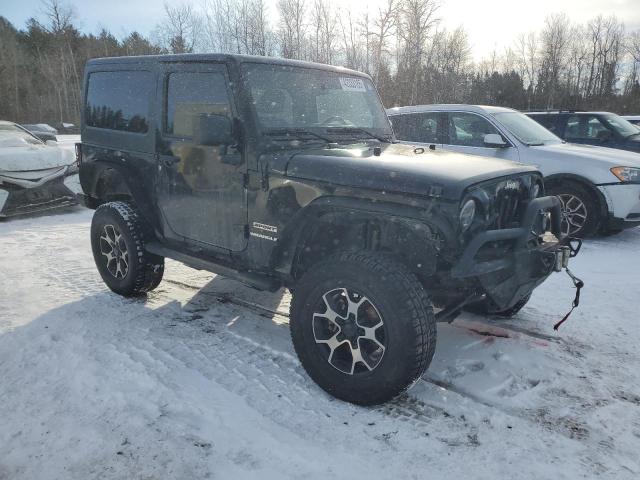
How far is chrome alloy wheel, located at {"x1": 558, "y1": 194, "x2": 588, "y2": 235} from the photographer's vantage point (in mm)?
6605

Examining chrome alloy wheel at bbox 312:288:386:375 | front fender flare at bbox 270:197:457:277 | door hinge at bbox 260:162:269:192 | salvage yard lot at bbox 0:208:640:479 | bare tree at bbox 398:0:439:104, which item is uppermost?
bare tree at bbox 398:0:439:104

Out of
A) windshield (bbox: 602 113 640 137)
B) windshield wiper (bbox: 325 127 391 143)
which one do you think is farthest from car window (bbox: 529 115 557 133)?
windshield wiper (bbox: 325 127 391 143)

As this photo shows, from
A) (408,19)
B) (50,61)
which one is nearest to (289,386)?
(408,19)

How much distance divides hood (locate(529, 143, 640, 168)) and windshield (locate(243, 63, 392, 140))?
12.2 ft

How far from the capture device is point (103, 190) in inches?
184

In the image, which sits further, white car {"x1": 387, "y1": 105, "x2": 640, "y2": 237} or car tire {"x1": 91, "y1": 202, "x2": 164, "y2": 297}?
white car {"x1": 387, "y1": 105, "x2": 640, "y2": 237}

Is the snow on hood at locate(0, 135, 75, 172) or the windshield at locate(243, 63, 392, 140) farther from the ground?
Answer: the windshield at locate(243, 63, 392, 140)

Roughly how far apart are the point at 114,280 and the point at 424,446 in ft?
10.5

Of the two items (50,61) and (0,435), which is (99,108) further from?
(50,61)

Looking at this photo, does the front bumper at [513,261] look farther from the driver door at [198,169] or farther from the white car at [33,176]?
the white car at [33,176]

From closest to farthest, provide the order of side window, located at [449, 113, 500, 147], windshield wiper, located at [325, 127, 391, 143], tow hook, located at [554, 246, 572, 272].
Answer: tow hook, located at [554, 246, 572, 272]
windshield wiper, located at [325, 127, 391, 143]
side window, located at [449, 113, 500, 147]

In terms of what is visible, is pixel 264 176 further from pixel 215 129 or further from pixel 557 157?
pixel 557 157

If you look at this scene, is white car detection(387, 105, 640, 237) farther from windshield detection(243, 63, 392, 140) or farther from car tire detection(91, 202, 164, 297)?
car tire detection(91, 202, 164, 297)

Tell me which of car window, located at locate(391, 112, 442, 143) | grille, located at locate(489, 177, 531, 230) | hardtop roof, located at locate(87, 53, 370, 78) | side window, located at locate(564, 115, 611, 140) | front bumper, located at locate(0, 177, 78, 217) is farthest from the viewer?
side window, located at locate(564, 115, 611, 140)
